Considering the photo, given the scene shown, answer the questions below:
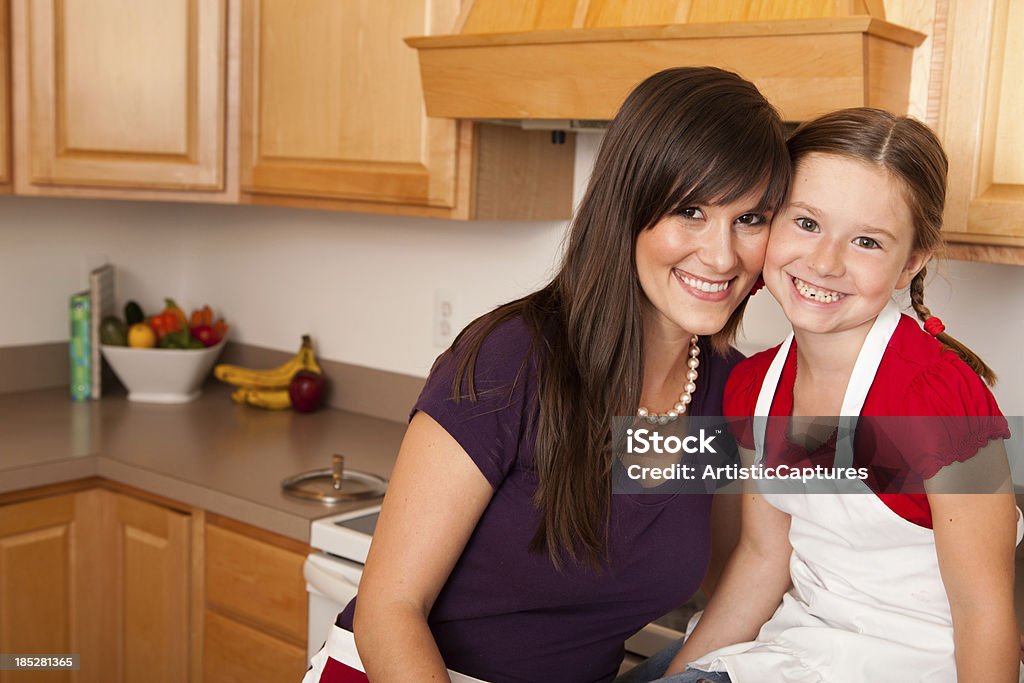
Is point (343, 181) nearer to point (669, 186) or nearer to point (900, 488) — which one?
point (669, 186)

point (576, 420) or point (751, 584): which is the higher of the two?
point (576, 420)

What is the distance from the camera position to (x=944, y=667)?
1.13 metres

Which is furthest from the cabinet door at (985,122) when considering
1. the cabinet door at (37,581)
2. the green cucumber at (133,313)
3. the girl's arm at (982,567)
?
the green cucumber at (133,313)

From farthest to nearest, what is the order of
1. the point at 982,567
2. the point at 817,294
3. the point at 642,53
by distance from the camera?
the point at 642,53 → the point at 817,294 → the point at 982,567

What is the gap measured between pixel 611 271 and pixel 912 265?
0.32 m

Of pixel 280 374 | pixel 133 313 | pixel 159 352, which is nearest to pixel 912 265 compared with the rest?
pixel 280 374

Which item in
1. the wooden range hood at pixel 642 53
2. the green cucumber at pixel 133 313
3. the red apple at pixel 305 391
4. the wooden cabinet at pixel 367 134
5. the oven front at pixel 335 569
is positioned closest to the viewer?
the wooden range hood at pixel 642 53

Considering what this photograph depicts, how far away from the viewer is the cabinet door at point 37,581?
2.08m

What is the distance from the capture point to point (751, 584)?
1.36 metres

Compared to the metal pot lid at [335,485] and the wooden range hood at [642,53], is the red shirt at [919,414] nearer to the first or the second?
the wooden range hood at [642,53]

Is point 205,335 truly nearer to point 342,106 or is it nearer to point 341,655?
point 342,106

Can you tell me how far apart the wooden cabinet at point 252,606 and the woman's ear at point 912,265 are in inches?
43.8

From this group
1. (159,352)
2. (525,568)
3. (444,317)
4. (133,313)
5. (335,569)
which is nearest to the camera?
(525,568)

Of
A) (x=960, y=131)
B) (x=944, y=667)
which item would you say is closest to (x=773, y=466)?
(x=944, y=667)
